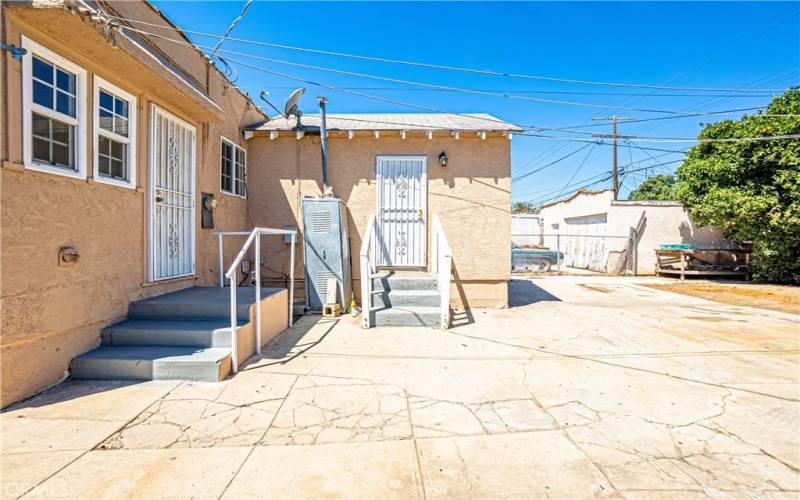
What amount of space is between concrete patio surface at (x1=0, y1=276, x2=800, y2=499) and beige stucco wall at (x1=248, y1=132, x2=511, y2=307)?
2509 mm

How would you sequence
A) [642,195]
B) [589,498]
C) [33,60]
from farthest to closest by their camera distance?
1. [642,195]
2. [33,60]
3. [589,498]

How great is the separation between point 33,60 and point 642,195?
134 feet

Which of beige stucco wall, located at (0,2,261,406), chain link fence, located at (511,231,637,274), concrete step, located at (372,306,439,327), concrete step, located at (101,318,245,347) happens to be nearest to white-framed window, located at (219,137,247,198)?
beige stucco wall, located at (0,2,261,406)

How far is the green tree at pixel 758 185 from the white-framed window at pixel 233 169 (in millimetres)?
13964

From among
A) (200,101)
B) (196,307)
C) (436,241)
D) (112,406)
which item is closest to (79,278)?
(196,307)

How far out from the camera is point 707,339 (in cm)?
528

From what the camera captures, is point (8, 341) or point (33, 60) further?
point (33, 60)

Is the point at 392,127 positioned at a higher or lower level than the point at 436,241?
higher

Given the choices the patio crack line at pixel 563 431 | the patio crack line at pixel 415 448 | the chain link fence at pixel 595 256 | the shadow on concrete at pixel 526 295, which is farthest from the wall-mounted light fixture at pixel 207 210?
the chain link fence at pixel 595 256

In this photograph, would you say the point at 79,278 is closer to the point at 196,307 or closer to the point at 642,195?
the point at 196,307

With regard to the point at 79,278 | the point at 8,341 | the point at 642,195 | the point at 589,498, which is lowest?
the point at 589,498

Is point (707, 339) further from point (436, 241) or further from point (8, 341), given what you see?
point (8, 341)

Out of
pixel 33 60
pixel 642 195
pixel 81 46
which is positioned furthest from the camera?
pixel 642 195

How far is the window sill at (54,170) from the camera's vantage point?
10.4 ft
